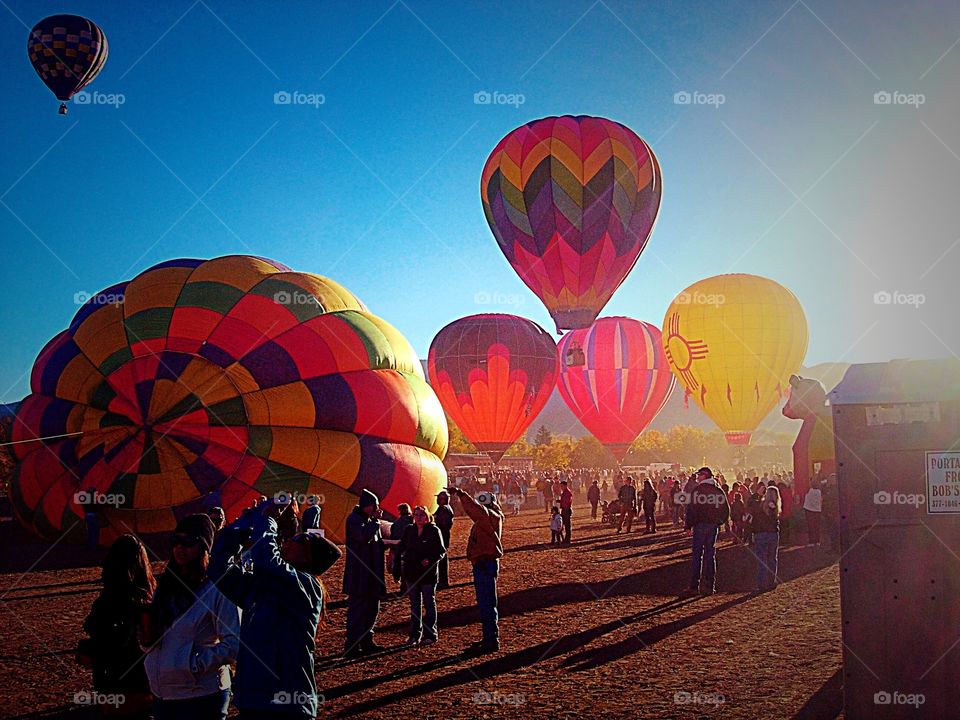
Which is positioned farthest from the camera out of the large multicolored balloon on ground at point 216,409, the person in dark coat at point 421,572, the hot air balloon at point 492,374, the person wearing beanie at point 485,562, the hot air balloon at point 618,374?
the hot air balloon at point 618,374

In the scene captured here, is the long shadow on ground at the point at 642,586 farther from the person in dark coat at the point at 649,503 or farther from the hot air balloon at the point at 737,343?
the hot air balloon at the point at 737,343

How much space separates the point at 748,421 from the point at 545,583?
20.7 metres

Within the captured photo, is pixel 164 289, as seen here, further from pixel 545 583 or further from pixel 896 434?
pixel 896 434

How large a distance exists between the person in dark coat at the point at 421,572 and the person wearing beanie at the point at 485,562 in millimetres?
425

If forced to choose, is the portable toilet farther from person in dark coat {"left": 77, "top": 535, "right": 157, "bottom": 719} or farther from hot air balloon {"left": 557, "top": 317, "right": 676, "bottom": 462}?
hot air balloon {"left": 557, "top": 317, "right": 676, "bottom": 462}

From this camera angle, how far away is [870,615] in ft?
14.7

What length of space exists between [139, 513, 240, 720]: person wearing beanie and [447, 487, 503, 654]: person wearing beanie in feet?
12.8

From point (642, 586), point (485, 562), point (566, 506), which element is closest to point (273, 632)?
point (485, 562)

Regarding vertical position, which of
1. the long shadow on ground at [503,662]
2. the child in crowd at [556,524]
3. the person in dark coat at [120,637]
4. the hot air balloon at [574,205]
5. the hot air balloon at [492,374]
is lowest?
the long shadow on ground at [503,662]

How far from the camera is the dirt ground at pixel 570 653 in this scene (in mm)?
5930

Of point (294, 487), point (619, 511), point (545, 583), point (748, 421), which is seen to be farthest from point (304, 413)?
point (748, 421)

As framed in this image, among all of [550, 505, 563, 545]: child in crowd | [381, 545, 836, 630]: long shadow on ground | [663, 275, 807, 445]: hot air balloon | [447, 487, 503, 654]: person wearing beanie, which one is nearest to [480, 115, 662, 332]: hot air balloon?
[663, 275, 807, 445]: hot air balloon

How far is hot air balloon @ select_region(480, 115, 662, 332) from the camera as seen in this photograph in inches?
870

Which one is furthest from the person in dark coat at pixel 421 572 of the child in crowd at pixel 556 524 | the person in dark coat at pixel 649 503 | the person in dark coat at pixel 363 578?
the person in dark coat at pixel 649 503
